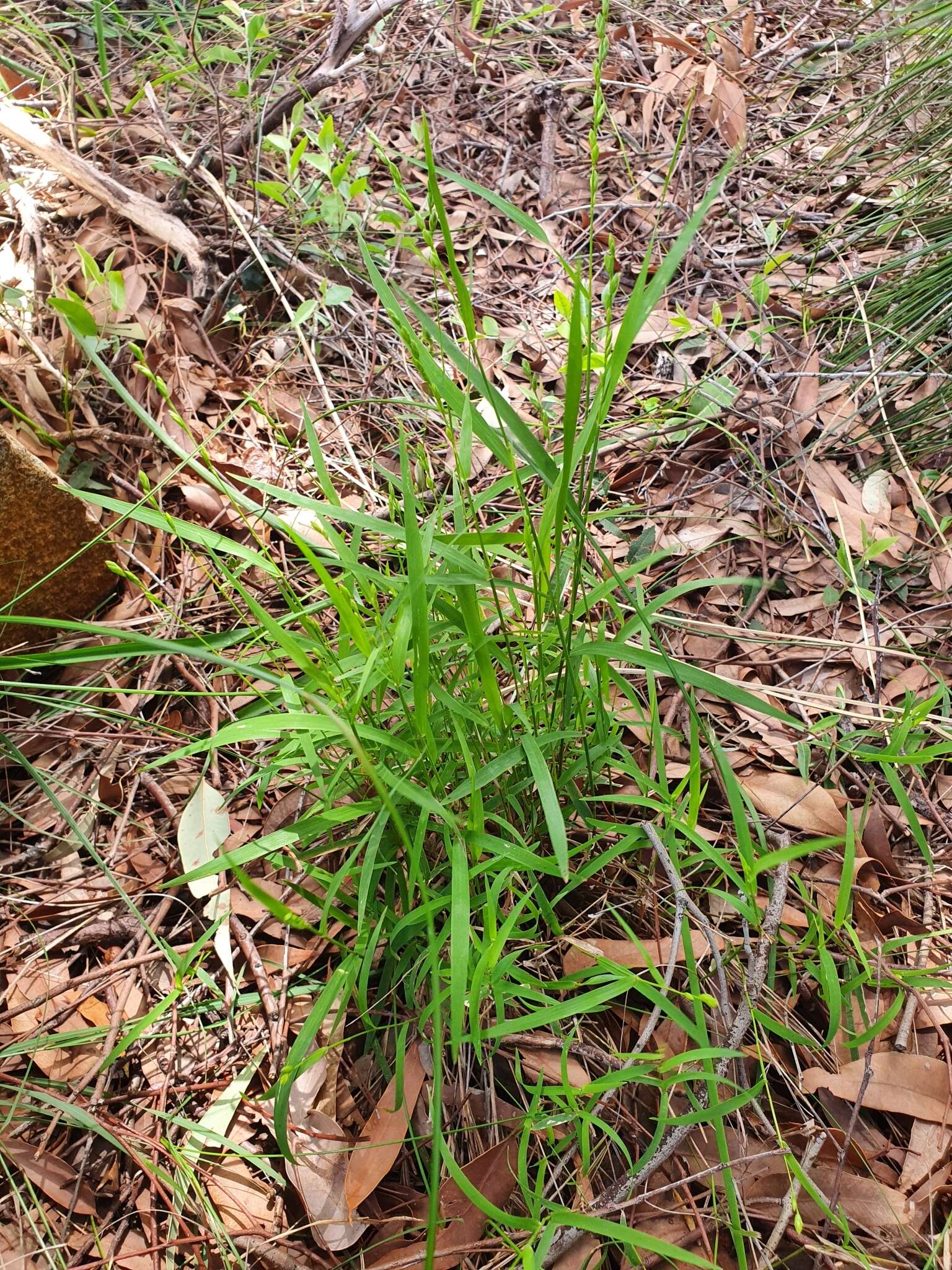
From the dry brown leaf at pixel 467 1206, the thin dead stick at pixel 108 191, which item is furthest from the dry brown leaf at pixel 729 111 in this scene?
the dry brown leaf at pixel 467 1206

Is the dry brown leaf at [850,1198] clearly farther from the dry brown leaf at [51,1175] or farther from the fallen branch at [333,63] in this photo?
the fallen branch at [333,63]

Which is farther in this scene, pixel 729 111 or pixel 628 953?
pixel 729 111

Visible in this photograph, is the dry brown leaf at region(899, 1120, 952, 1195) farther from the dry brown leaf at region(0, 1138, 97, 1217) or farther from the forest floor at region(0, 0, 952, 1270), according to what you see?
the dry brown leaf at region(0, 1138, 97, 1217)

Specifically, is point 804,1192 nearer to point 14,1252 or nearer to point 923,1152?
point 923,1152

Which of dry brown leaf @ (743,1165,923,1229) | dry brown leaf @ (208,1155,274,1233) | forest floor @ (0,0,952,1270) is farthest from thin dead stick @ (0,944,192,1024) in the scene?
dry brown leaf @ (743,1165,923,1229)

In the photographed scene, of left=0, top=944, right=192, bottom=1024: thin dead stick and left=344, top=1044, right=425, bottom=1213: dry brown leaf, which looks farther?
left=0, top=944, right=192, bottom=1024: thin dead stick

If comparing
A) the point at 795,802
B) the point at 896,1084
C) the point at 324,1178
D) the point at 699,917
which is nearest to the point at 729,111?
the point at 795,802
